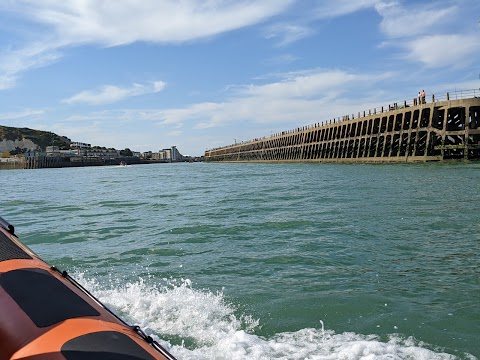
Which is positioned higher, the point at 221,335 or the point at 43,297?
the point at 43,297

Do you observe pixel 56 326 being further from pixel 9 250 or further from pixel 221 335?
pixel 221 335

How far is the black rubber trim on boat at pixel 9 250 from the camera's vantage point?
4.91m

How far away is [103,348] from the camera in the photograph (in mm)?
3240

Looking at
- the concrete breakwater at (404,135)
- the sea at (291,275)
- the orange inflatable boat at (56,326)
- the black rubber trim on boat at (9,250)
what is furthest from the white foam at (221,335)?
the concrete breakwater at (404,135)

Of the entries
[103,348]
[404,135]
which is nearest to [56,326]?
[103,348]

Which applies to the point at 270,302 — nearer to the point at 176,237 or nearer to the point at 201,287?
the point at 201,287

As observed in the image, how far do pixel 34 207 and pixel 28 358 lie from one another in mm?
21495

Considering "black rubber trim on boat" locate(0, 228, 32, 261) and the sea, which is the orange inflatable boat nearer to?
"black rubber trim on boat" locate(0, 228, 32, 261)

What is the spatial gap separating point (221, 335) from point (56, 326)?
121 inches

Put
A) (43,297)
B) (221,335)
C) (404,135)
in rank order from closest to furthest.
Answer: (43,297)
(221,335)
(404,135)

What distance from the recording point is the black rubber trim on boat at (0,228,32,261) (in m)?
4.91

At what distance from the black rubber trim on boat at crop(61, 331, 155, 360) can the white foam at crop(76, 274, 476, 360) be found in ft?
7.37

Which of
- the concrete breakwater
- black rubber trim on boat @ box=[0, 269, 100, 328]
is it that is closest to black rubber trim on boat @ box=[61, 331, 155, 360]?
black rubber trim on boat @ box=[0, 269, 100, 328]

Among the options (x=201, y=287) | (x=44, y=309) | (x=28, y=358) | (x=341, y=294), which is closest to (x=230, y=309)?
(x=201, y=287)
